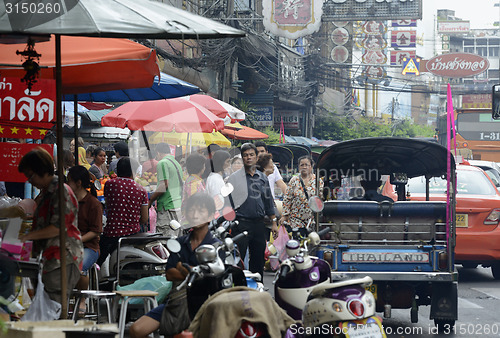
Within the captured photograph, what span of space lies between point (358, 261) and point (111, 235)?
2681 mm

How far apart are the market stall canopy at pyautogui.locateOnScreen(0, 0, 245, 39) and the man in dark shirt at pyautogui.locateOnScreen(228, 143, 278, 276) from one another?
166 inches

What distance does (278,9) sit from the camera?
25.2 m

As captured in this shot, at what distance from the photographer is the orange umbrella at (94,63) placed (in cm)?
643

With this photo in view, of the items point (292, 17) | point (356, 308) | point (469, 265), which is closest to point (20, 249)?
point (356, 308)

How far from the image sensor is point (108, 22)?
4484 millimetres

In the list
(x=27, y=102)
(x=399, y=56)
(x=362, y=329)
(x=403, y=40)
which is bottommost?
(x=362, y=329)

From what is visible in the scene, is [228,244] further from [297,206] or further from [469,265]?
[469,265]

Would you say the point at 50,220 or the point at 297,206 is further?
the point at 297,206

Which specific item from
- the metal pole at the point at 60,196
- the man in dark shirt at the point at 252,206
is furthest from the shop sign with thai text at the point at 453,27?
the metal pole at the point at 60,196

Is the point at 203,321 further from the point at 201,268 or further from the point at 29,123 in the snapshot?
the point at 29,123

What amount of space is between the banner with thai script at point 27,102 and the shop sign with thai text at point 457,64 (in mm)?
46670

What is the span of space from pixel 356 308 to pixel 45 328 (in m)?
2.39

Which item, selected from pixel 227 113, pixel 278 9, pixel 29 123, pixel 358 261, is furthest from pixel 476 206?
pixel 278 9

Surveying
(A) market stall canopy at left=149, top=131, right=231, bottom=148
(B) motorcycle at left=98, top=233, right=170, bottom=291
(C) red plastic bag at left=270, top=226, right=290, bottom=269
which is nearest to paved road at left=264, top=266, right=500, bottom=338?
(C) red plastic bag at left=270, top=226, right=290, bottom=269
